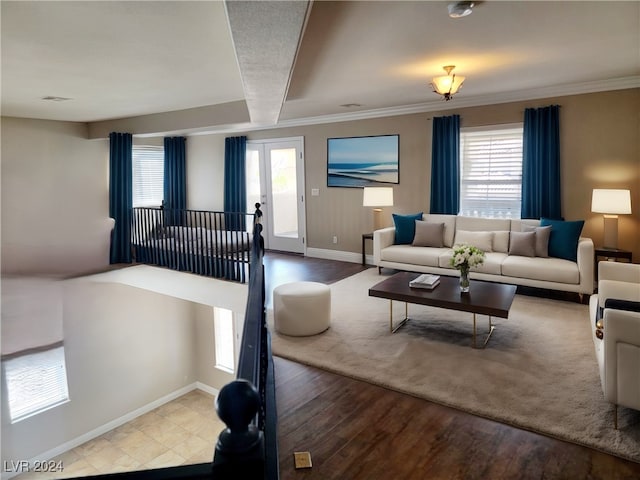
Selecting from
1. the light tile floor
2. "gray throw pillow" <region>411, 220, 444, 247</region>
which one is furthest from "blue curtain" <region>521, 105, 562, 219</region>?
the light tile floor

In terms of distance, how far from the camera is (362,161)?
280 inches

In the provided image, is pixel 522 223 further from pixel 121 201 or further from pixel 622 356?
pixel 121 201

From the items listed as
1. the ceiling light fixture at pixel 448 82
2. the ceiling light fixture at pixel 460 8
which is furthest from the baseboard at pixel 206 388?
the ceiling light fixture at pixel 460 8

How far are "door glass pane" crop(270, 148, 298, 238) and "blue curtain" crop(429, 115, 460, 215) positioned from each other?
2773 millimetres

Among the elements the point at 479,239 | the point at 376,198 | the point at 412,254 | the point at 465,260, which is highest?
the point at 376,198

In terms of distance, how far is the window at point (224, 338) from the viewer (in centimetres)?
742

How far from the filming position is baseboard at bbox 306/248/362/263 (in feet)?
24.2

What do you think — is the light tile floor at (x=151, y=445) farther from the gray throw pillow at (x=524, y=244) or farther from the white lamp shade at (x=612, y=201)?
the white lamp shade at (x=612, y=201)

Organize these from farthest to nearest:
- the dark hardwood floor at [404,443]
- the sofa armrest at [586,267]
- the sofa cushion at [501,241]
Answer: the sofa cushion at [501,241] → the sofa armrest at [586,267] → the dark hardwood floor at [404,443]

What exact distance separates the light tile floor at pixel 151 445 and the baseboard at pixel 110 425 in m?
0.08

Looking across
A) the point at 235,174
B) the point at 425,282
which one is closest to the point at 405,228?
the point at 425,282

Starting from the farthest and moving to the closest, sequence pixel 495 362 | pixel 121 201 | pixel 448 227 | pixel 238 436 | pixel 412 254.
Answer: pixel 121 201, pixel 448 227, pixel 412 254, pixel 495 362, pixel 238 436

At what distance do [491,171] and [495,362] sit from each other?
3424 millimetres

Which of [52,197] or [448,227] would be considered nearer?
[448,227]
